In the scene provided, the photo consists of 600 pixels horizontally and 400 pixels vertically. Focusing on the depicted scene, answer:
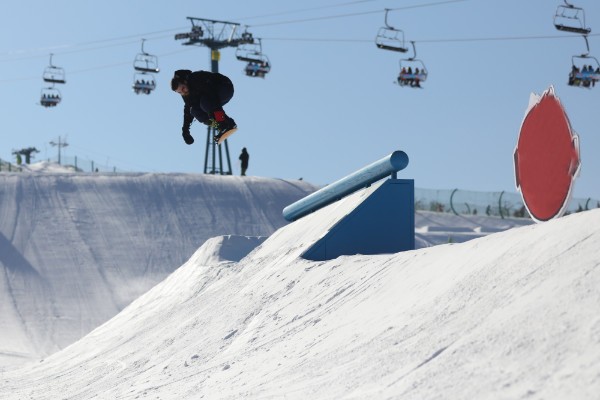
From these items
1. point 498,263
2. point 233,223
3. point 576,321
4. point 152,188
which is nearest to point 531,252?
point 498,263

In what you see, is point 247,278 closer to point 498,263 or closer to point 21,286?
point 498,263

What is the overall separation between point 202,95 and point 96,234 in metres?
25.4

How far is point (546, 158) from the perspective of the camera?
9.91m

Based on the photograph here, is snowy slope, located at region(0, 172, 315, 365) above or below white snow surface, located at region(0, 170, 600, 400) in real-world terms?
below

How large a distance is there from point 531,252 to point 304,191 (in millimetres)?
35709

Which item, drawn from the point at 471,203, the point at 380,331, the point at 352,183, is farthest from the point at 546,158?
the point at 471,203

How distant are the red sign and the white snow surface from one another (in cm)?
71

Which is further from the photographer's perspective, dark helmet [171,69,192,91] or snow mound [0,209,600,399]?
dark helmet [171,69,192,91]

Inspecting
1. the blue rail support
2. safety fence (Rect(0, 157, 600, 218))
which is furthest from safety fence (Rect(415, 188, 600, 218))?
the blue rail support

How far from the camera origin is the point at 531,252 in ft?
26.2

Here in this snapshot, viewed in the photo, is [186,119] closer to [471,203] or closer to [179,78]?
[179,78]

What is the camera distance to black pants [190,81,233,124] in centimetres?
1103

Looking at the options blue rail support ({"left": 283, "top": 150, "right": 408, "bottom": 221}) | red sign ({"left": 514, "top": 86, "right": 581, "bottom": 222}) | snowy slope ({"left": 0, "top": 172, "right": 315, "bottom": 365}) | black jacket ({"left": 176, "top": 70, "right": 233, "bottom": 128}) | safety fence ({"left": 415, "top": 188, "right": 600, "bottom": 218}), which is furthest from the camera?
safety fence ({"left": 415, "top": 188, "right": 600, "bottom": 218})

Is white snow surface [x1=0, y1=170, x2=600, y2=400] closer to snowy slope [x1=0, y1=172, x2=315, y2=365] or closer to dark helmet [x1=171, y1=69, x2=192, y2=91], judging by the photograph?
dark helmet [x1=171, y1=69, x2=192, y2=91]
